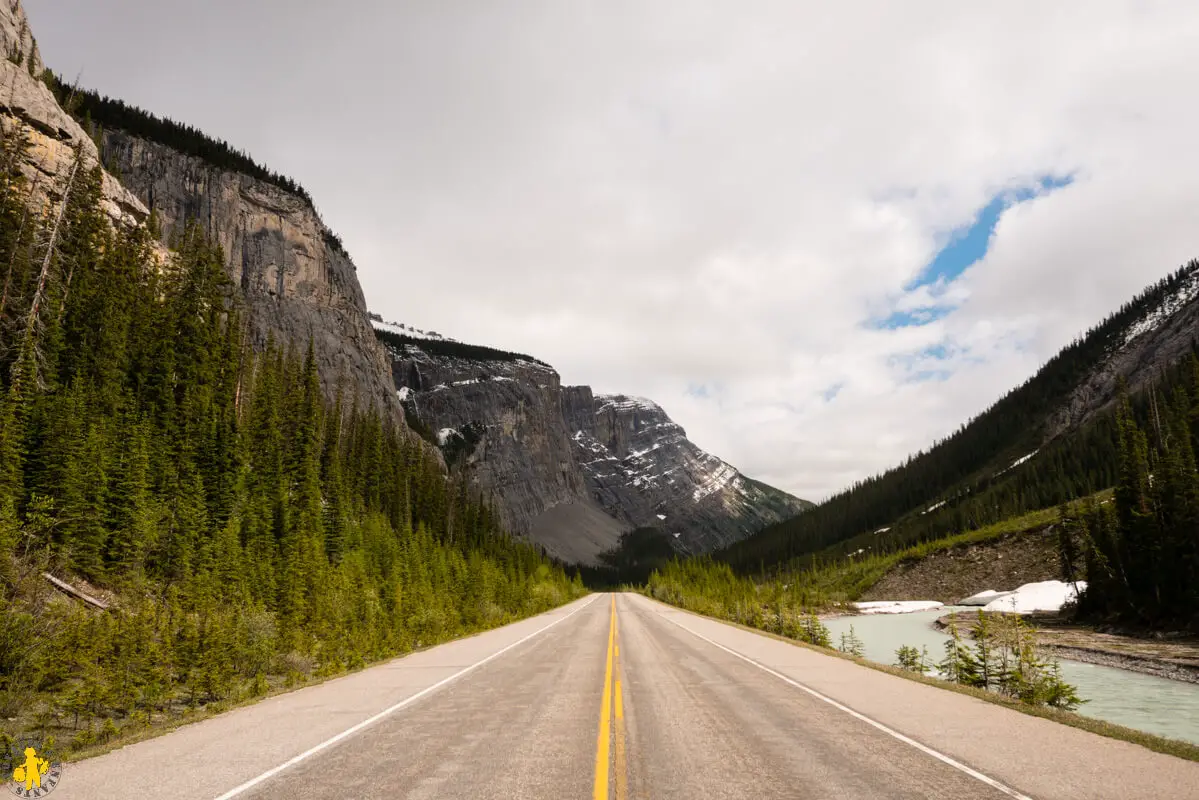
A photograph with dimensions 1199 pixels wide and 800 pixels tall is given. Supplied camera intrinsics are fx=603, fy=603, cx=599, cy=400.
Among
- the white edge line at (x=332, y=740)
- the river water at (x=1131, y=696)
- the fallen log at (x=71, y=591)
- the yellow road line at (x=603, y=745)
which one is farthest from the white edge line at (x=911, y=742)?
the fallen log at (x=71, y=591)

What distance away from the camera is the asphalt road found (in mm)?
6664

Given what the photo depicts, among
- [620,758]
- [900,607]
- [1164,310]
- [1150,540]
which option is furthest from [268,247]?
[1164,310]

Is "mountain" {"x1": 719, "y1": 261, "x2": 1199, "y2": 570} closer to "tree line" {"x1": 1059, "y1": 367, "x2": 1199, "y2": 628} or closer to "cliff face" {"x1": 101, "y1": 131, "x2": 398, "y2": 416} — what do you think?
"tree line" {"x1": 1059, "y1": 367, "x2": 1199, "y2": 628}

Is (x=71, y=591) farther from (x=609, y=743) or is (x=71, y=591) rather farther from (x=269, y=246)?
(x=269, y=246)

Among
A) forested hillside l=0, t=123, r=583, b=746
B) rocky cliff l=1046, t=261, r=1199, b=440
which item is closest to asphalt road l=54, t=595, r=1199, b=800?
forested hillside l=0, t=123, r=583, b=746

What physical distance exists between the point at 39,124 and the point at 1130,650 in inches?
3914

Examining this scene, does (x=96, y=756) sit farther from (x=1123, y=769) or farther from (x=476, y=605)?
(x=476, y=605)

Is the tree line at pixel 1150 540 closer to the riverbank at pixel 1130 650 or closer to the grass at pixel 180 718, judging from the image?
the riverbank at pixel 1130 650

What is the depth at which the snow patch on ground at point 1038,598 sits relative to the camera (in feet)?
224

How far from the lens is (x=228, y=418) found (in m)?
45.7

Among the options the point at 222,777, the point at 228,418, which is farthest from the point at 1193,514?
the point at 228,418

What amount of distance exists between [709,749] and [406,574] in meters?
40.3

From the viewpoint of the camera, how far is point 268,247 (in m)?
132

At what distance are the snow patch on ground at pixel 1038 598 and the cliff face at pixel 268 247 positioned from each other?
4221 inches
